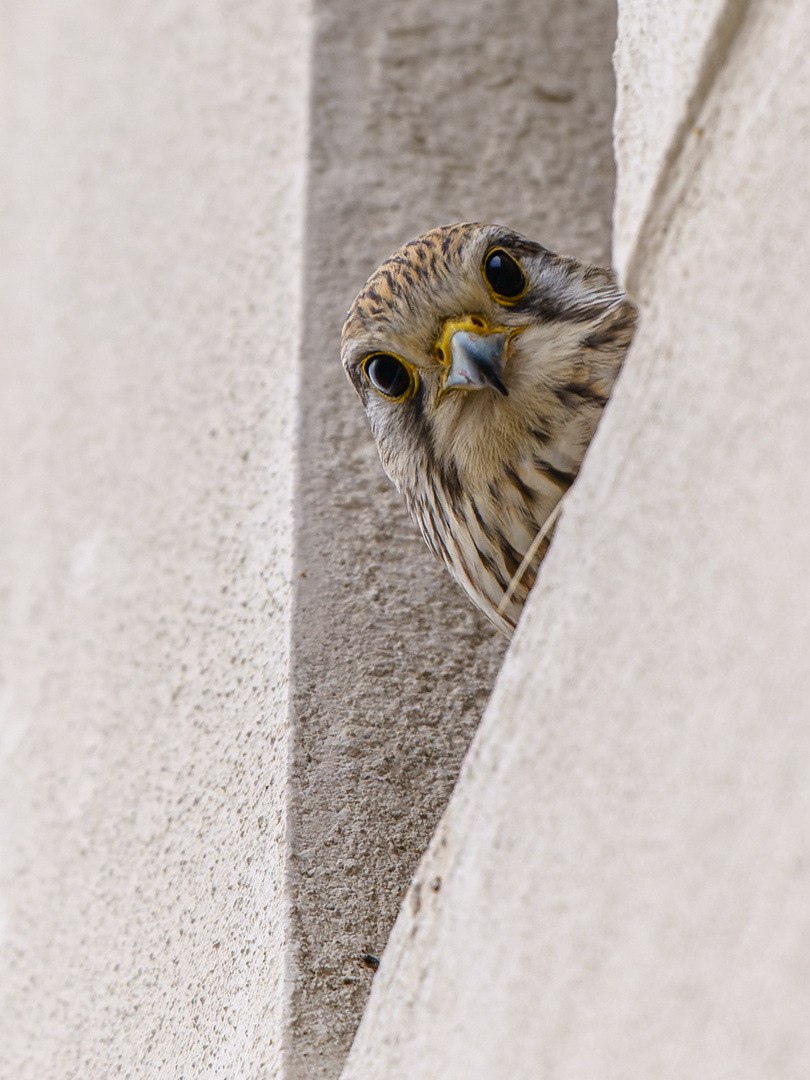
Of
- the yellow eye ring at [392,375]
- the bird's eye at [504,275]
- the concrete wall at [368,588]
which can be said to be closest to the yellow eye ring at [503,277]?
the bird's eye at [504,275]

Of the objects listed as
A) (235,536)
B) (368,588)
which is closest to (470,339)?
(368,588)

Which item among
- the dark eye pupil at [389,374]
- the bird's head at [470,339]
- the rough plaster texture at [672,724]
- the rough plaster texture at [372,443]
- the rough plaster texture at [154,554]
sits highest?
the rough plaster texture at [672,724]

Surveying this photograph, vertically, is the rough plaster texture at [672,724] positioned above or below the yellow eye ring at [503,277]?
above

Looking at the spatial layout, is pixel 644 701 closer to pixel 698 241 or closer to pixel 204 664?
pixel 698 241

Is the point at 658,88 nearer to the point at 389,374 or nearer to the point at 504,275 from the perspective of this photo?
the point at 504,275

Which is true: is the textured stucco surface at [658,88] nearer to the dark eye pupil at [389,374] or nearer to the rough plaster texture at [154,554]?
the dark eye pupil at [389,374]

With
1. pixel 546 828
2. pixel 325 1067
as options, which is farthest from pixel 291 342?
pixel 546 828

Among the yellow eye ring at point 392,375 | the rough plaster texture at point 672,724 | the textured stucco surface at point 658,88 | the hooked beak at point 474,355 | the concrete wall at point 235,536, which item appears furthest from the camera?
the yellow eye ring at point 392,375
